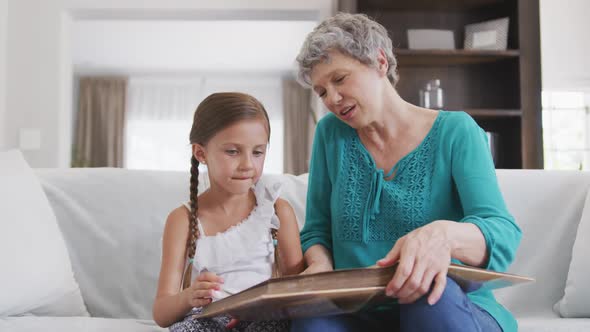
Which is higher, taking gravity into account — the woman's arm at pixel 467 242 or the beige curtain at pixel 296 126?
the beige curtain at pixel 296 126

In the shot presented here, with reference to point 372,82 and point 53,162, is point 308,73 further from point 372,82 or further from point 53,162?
point 53,162

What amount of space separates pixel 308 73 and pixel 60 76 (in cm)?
268

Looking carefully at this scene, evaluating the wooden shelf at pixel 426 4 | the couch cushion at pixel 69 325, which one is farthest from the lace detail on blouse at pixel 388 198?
the wooden shelf at pixel 426 4

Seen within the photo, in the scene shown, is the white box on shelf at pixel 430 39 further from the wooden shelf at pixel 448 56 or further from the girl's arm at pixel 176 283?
the girl's arm at pixel 176 283

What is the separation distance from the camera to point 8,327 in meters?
1.28

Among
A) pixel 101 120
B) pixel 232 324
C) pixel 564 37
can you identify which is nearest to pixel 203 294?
pixel 232 324

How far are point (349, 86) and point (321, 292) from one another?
1.91ft

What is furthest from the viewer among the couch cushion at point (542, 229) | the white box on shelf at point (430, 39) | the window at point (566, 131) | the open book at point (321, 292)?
the window at point (566, 131)

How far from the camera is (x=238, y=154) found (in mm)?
1206

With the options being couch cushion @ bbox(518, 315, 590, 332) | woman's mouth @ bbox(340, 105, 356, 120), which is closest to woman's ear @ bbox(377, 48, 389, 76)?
woman's mouth @ bbox(340, 105, 356, 120)

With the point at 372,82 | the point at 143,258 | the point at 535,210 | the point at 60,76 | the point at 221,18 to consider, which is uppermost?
the point at 221,18

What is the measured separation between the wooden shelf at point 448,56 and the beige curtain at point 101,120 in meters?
5.82

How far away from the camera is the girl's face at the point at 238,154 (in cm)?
119

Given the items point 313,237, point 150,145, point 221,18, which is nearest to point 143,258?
point 313,237
